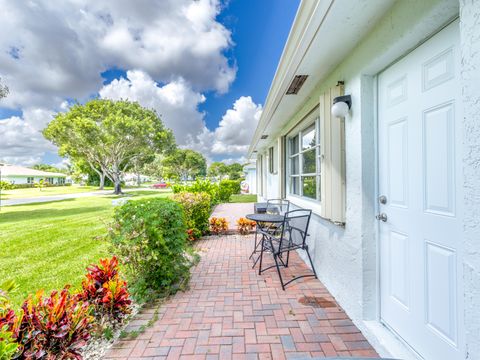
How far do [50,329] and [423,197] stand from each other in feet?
9.30

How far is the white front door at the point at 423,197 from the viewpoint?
146cm

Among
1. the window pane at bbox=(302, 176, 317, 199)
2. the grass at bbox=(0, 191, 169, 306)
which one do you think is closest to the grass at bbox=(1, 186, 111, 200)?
the grass at bbox=(0, 191, 169, 306)

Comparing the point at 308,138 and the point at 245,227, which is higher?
the point at 308,138

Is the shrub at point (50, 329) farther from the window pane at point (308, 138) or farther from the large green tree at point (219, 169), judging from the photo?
the large green tree at point (219, 169)

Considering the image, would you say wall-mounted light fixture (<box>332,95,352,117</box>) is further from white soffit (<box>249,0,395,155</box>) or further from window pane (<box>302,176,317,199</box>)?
window pane (<box>302,176,317,199</box>)

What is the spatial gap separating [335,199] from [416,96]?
124 cm

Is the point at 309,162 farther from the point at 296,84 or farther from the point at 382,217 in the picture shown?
the point at 382,217

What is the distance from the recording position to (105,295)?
2326mm

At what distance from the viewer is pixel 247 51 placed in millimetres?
8000

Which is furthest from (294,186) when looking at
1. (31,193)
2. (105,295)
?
(31,193)

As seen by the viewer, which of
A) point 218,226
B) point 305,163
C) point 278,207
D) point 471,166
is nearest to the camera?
point 471,166

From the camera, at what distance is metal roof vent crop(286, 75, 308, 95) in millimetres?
3098

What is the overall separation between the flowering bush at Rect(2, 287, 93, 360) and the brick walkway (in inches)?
16.2

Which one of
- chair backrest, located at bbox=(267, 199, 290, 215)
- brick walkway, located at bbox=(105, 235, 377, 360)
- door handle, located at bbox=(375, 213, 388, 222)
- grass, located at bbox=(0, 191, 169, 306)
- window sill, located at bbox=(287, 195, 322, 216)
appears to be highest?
door handle, located at bbox=(375, 213, 388, 222)
